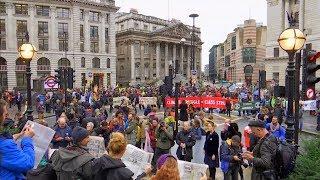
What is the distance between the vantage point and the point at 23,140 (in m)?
4.58

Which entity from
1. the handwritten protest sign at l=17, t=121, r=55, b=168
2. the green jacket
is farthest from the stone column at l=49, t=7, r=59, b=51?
the handwritten protest sign at l=17, t=121, r=55, b=168

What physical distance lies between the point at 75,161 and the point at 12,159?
1124 millimetres

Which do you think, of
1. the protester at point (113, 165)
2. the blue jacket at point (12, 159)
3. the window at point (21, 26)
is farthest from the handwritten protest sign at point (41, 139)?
the window at point (21, 26)

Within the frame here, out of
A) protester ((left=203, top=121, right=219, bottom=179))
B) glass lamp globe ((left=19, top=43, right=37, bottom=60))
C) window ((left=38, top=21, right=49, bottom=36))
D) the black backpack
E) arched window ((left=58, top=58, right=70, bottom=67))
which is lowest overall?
protester ((left=203, top=121, right=219, bottom=179))

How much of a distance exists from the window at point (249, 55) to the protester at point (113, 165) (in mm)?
69871

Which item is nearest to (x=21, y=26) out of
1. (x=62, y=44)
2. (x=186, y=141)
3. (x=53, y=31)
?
(x=53, y=31)

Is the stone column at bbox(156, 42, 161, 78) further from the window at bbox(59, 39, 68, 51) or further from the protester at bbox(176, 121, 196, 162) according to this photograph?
the protester at bbox(176, 121, 196, 162)

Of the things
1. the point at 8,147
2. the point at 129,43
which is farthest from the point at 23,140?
the point at 129,43

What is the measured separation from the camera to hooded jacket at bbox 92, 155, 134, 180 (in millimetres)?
4652

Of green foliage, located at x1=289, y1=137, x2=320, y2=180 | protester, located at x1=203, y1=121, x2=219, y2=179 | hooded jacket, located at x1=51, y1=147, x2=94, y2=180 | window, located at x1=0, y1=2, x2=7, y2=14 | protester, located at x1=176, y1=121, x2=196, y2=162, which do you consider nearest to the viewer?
green foliage, located at x1=289, y1=137, x2=320, y2=180

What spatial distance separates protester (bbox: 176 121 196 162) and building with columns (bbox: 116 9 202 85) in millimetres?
72140

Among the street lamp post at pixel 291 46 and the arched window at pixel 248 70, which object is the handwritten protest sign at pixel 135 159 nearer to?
the street lamp post at pixel 291 46

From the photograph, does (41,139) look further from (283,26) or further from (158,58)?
(158,58)

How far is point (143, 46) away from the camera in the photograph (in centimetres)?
8825
